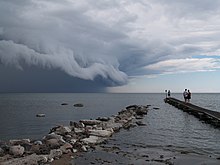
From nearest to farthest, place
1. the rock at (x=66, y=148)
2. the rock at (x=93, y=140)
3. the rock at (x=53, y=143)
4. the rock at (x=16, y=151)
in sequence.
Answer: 1. the rock at (x=16, y=151)
2. the rock at (x=66, y=148)
3. the rock at (x=53, y=143)
4. the rock at (x=93, y=140)

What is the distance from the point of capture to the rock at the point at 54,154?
464 inches

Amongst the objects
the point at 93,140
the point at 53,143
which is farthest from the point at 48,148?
the point at 93,140

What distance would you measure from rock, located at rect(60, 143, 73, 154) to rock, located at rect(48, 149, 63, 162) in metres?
0.34

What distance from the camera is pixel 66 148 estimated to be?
1366cm

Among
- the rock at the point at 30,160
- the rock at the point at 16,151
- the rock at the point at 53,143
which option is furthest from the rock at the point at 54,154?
the rock at the point at 16,151

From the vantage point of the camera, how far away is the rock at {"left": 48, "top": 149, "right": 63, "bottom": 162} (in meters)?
11.8

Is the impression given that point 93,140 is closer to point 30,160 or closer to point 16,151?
point 16,151

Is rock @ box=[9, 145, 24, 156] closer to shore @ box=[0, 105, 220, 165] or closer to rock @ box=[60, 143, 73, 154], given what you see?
shore @ box=[0, 105, 220, 165]

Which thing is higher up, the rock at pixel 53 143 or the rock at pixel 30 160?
the rock at pixel 53 143

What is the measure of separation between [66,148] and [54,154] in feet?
4.29

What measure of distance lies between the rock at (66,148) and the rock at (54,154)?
1.11 feet

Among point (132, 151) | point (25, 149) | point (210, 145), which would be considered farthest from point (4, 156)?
point (210, 145)

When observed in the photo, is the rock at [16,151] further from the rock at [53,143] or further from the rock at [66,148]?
the rock at [66,148]

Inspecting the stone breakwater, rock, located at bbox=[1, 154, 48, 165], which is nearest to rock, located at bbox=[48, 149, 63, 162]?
the stone breakwater
